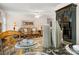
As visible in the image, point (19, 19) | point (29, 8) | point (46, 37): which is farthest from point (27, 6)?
point (46, 37)

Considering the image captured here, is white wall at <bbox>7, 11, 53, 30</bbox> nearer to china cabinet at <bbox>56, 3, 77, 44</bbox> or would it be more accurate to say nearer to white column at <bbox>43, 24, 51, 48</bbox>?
white column at <bbox>43, 24, 51, 48</bbox>

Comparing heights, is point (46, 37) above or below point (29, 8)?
below

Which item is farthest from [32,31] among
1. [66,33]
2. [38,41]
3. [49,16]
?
[66,33]

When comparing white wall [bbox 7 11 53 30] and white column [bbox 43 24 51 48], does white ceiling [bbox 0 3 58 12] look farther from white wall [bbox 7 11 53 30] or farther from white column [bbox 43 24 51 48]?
white column [bbox 43 24 51 48]

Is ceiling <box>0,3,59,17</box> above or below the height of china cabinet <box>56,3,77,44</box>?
above

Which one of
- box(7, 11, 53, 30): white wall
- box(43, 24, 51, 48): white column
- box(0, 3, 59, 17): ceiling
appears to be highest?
box(0, 3, 59, 17): ceiling

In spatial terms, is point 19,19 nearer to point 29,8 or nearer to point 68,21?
point 29,8

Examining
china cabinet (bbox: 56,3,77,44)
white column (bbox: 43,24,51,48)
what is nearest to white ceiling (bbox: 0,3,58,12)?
china cabinet (bbox: 56,3,77,44)

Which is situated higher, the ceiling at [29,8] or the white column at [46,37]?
the ceiling at [29,8]

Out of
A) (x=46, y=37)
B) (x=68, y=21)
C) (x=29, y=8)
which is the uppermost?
(x=29, y=8)

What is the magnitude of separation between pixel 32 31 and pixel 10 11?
1.11 feet

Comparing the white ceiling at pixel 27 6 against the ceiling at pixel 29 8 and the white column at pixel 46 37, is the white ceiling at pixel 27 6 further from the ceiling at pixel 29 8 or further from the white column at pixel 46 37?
the white column at pixel 46 37

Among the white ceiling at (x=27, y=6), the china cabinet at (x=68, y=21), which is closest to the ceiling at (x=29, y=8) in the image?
the white ceiling at (x=27, y=6)

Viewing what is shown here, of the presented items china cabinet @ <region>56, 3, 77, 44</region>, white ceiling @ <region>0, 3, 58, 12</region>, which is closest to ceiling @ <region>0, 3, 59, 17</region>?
white ceiling @ <region>0, 3, 58, 12</region>
